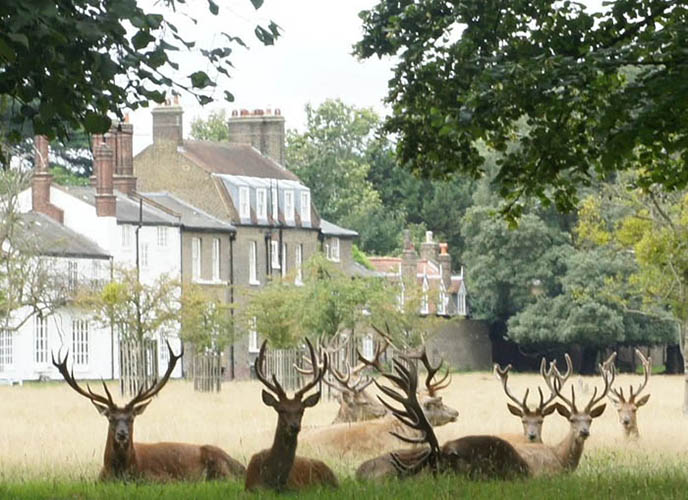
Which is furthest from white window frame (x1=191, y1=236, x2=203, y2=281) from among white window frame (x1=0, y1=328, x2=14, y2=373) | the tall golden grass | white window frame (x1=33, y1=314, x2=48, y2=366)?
the tall golden grass

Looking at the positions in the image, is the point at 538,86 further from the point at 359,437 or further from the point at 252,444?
the point at 252,444

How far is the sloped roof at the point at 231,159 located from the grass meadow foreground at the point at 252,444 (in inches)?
1127

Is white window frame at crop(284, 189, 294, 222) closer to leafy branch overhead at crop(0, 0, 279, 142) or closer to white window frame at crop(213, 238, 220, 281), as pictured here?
white window frame at crop(213, 238, 220, 281)

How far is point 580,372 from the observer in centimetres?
7756

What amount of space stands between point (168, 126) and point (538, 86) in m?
61.9

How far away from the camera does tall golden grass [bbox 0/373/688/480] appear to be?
1956 centimetres

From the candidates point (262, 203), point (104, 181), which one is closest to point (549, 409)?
point (104, 181)

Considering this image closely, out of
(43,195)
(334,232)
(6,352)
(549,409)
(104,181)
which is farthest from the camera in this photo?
(334,232)

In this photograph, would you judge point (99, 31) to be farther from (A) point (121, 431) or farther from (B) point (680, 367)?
(B) point (680, 367)

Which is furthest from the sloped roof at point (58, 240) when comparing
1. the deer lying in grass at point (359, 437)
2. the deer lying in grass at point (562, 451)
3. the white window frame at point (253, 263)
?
the deer lying in grass at point (562, 451)

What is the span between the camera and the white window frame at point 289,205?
7769cm

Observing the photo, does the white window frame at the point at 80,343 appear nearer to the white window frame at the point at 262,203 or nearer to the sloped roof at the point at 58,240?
the sloped roof at the point at 58,240

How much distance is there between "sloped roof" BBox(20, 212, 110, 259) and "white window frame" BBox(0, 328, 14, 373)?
3491 millimetres

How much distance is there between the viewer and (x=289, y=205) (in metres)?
78.1
